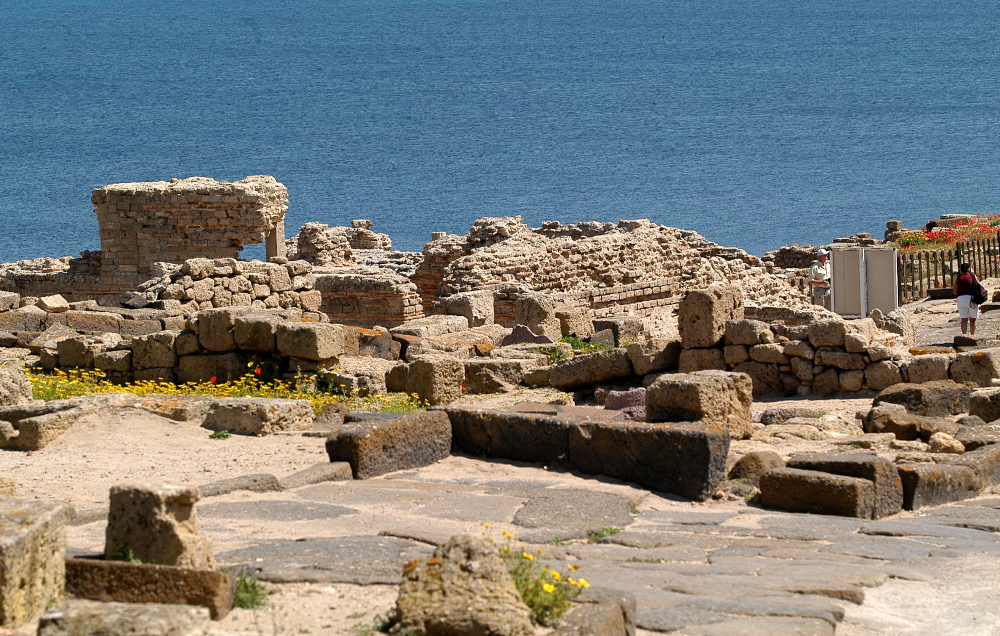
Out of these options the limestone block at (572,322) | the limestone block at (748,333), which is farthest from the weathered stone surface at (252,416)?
the limestone block at (572,322)

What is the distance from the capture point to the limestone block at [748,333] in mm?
13906

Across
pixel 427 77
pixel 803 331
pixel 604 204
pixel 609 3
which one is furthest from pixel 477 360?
pixel 609 3

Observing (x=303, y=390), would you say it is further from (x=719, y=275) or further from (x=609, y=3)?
(x=609, y=3)

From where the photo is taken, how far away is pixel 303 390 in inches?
509

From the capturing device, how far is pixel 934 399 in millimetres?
11703

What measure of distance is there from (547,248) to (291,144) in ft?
232

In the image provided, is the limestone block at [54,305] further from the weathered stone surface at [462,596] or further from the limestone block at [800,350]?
the weathered stone surface at [462,596]

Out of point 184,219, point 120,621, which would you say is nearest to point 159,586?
point 120,621

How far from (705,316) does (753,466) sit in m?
5.62

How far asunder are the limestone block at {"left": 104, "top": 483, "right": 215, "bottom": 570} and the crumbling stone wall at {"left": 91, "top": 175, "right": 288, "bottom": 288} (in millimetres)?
18980

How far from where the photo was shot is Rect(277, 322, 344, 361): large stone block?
1324cm

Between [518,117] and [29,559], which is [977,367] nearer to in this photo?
[29,559]

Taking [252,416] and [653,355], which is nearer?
[252,416]

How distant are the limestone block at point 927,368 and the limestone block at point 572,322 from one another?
6440 millimetres
